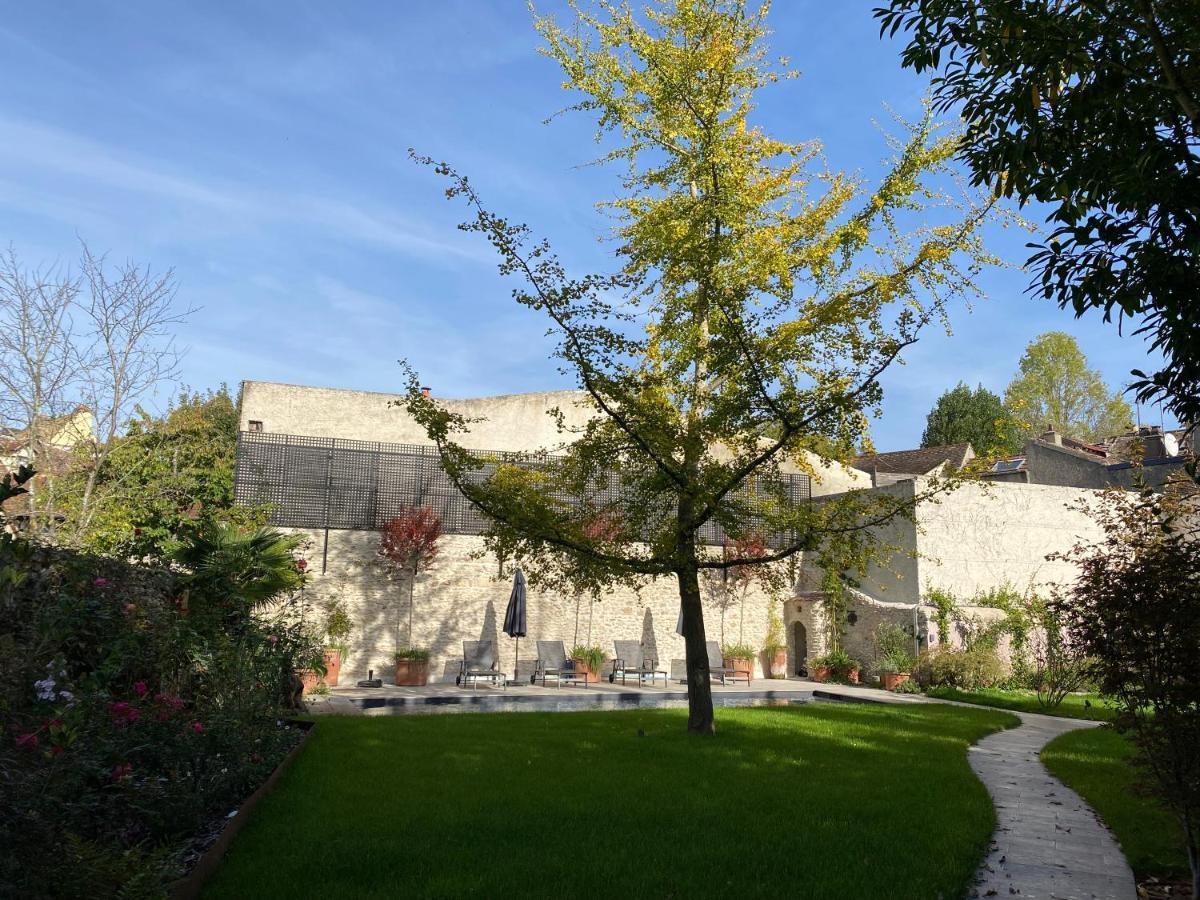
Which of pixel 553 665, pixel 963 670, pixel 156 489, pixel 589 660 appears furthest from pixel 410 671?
pixel 963 670

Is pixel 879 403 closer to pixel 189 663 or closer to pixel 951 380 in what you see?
pixel 189 663

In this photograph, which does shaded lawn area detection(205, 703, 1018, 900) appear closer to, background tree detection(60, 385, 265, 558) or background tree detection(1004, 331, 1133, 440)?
background tree detection(60, 385, 265, 558)

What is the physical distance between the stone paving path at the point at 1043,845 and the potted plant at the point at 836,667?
41.0ft

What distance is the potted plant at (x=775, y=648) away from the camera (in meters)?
24.6

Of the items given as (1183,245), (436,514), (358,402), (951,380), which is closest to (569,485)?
(1183,245)

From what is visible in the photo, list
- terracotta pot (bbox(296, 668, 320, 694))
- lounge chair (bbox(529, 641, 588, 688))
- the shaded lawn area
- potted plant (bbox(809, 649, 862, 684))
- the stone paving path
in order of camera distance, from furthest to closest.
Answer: potted plant (bbox(809, 649, 862, 684)) → lounge chair (bbox(529, 641, 588, 688)) → terracotta pot (bbox(296, 668, 320, 694)) → the stone paving path → the shaded lawn area

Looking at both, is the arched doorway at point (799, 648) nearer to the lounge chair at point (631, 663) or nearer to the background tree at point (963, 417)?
the lounge chair at point (631, 663)

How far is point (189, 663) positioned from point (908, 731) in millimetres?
9361

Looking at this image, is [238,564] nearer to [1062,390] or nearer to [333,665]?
[333,665]

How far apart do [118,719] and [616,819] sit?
3.55m

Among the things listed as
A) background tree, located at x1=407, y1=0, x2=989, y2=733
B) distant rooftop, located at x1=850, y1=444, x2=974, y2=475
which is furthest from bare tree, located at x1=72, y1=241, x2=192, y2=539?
distant rooftop, located at x1=850, y1=444, x2=974, y2=475

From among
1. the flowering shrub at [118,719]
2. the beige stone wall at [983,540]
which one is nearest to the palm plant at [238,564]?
the flowering shrub at [118,719]

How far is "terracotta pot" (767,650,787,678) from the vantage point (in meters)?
24.5

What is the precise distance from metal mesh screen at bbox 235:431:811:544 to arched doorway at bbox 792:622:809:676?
5149 millimetres
